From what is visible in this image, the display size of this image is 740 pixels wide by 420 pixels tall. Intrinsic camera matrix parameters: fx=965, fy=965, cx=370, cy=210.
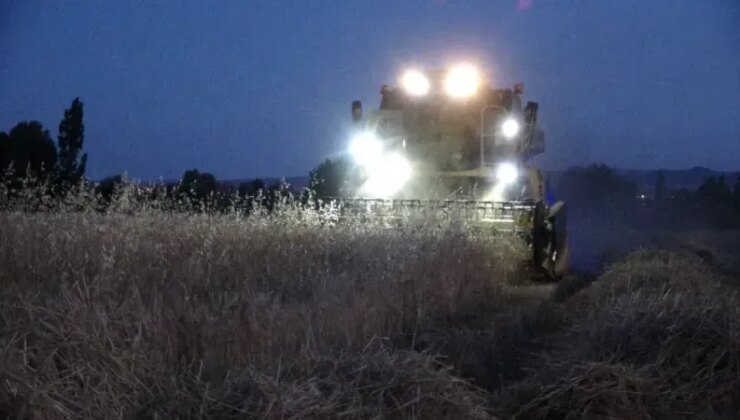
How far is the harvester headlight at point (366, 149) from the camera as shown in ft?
58.3

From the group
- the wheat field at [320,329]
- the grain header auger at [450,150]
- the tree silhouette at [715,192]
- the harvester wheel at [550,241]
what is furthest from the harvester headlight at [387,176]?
the tree silhouette at [715,192]

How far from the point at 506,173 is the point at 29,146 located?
48.5 feet

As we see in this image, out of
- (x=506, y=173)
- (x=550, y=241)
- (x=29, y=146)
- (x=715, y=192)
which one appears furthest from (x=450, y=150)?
(x=715, y=192)

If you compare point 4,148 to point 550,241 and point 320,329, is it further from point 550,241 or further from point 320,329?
point 320,329

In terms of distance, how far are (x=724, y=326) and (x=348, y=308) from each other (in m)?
3.28

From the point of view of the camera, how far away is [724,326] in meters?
7.75

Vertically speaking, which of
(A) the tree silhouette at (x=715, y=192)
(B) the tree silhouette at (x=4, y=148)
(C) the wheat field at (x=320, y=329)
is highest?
(B) the tree silhouette at (x=4, y=148)

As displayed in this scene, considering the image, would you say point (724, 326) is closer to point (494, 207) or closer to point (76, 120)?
point (494, 207)

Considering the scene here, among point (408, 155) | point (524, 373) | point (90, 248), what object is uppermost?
point (408, 155)

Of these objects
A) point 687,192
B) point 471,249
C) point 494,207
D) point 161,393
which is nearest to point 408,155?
point 494,207

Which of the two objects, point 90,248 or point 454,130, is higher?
point 454,130

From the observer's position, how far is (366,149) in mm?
17797

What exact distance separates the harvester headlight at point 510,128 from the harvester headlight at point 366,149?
232cm

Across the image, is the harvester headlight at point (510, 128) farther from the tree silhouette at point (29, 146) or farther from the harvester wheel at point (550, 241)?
the tree silhouette at point (29, 146)
